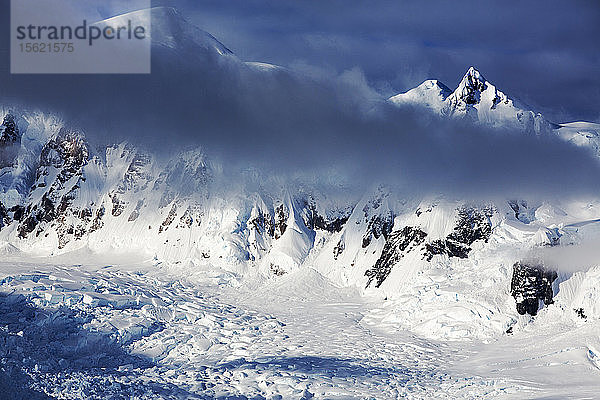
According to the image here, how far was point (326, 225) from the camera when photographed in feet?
414

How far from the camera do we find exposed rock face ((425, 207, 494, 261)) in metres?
92.6

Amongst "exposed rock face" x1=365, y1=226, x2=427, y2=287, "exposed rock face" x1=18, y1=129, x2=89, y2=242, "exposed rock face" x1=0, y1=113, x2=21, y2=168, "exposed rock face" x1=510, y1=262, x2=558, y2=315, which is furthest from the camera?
"exposed rock face" x1=0, y1=113, x2=21, y2=168

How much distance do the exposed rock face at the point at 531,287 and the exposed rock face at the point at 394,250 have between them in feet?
74.5

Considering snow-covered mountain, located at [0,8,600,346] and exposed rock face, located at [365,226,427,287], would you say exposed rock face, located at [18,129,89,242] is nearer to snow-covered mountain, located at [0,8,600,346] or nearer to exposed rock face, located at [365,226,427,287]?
snow-covered mountain, located at [0,8,600,346]

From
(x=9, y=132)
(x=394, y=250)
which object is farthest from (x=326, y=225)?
(x=9, y=132)

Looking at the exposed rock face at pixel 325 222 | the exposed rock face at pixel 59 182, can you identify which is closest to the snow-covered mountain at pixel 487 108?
the exposed rock face at pixel 325 222

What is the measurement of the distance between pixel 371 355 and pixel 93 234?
94.9 metres

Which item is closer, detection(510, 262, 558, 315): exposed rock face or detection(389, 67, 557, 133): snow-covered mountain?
detection(510, 262, 558, 315): exposed rock face

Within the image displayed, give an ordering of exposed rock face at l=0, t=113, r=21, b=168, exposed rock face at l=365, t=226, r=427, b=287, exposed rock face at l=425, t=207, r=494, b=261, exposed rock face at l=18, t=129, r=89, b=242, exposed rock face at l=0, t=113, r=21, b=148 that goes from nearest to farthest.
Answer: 1. exposed rock face at l=425, t=207, r=494, b=261
2. exposed rock face at l=365, t=226, r=427, b=287
3. exposed rock face at l=18, t=129, r=89, b=242
4. exposed rock face at l=0, t=113, r=21, b=168
5. exposed rock face at l=0, t=113, r=21, b=148

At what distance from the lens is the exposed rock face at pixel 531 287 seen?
76.8 meters

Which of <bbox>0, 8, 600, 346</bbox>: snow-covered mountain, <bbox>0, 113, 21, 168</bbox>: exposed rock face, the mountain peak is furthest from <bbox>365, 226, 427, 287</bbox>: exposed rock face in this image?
<bbox>0, 113, 21, 168</bbox>: exposed rock face

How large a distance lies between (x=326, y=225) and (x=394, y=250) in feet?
89.5

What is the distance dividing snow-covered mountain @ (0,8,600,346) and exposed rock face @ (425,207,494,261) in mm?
212

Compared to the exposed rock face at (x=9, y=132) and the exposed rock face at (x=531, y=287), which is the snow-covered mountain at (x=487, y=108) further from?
the exposed rock face at (x=9, y=132)
